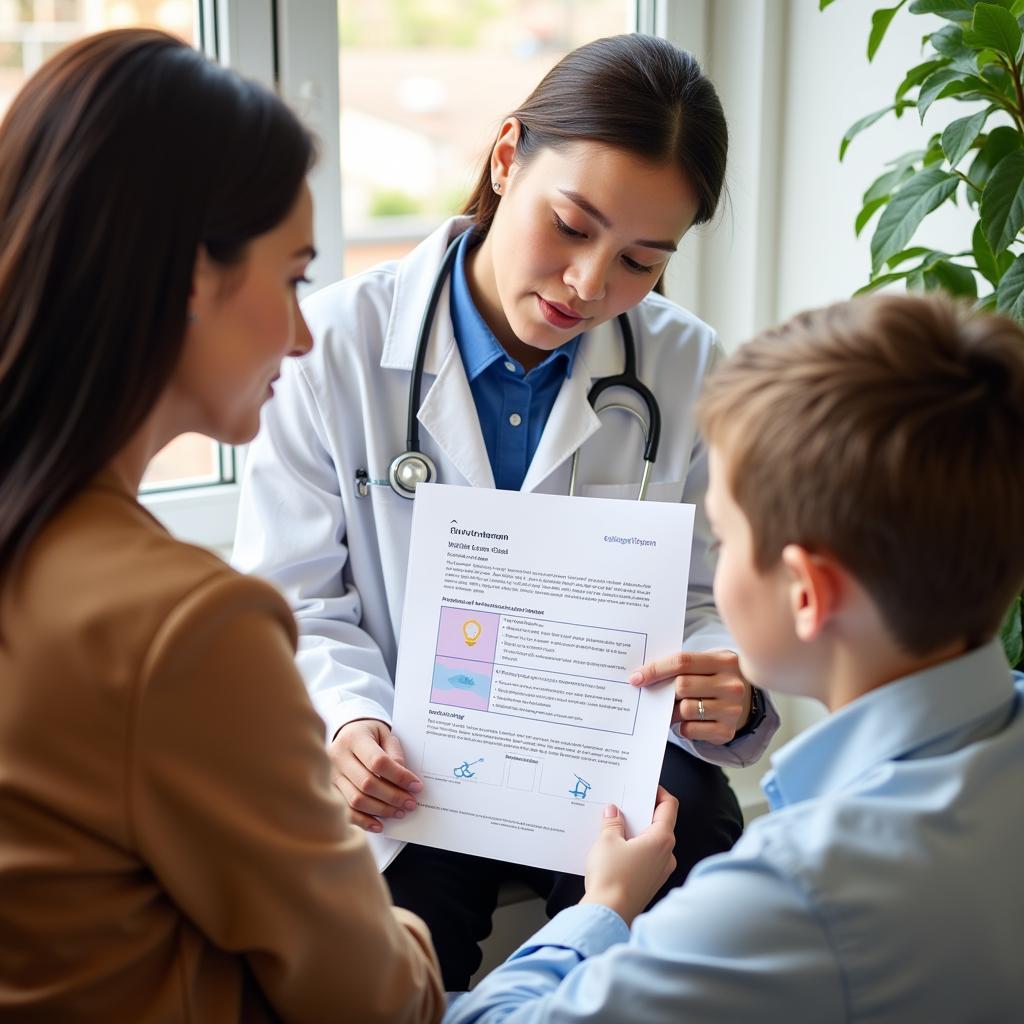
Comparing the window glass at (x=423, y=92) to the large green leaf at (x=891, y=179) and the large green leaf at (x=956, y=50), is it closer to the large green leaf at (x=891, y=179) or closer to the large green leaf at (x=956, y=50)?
the large green leaf at (x=891, y=179)

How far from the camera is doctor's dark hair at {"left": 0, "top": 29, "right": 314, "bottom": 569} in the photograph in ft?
2.64

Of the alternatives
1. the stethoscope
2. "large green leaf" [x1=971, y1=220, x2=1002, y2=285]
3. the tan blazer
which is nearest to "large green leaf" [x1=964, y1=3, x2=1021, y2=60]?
"large green leaf" [x1=971, y1=220, x2=1002, y2=285]

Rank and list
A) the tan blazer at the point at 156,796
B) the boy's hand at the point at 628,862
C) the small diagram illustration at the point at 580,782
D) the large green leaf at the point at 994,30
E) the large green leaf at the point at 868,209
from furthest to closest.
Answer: the large green leaf at the point at 868,209 → the large green leaf at the point at 994,30 → the small diagram illustration at the point at 580,782 → the boy's hand at the point at 628,862 → the tan blazer at the point at 156,796

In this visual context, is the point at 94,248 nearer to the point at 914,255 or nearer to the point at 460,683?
the point at 460,683

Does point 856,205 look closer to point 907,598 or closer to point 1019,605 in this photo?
point 1019,605

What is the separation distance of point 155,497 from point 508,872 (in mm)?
912

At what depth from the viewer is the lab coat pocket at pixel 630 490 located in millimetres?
1523

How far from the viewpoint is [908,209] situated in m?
1.62

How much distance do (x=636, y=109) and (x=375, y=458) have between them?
50 cm

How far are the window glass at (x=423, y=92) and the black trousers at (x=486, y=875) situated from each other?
109cm

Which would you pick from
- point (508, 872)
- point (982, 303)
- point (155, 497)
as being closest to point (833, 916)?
point (508, 872)

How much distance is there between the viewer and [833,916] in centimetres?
79

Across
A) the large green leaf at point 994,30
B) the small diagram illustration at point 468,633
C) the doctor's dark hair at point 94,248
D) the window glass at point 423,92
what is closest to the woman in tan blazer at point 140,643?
the doctor's dark hair at point 94,248

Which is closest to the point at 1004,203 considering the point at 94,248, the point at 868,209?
the point at 868,209
